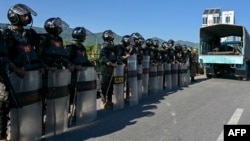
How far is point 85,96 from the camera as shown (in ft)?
23.6

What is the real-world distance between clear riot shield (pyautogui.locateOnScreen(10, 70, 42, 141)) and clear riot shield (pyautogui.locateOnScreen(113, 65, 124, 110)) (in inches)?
141

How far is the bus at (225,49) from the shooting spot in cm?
2002

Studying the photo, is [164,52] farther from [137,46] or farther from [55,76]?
[55,76]

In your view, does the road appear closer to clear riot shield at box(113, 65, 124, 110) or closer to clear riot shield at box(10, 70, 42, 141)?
clear riot shield at box(113, 65, 124, 110)

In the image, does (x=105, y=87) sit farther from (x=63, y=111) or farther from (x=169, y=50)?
(x=169, y=50)

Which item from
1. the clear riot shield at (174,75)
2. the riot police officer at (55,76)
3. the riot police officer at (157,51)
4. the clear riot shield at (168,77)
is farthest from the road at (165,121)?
the clear riot shield at (174,75)

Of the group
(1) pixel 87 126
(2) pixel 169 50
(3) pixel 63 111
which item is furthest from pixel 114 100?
(2) pixel 169 50

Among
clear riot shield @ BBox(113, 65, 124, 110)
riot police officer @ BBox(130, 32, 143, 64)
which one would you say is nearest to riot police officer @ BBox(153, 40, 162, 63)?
riot police officer @ BBox(130, 32, 143, 64)

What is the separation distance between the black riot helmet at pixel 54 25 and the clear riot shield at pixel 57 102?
0.76 metres

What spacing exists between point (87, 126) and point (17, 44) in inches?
92.5

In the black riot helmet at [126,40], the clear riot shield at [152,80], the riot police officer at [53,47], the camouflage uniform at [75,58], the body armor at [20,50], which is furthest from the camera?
the clear riot shield at [152,80]

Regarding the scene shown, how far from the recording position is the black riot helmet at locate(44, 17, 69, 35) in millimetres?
6445

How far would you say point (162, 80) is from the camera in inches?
541

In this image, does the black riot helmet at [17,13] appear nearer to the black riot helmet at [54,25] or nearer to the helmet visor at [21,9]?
the helmet visor at [21,9]
